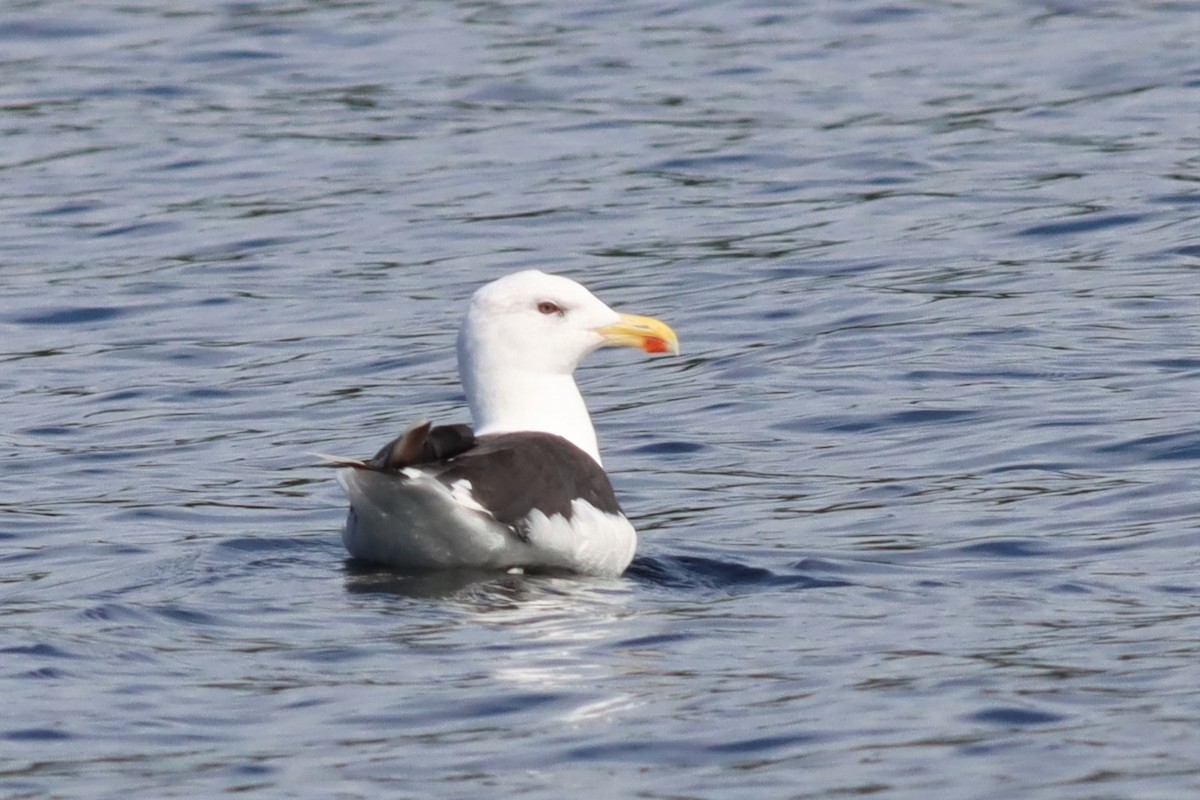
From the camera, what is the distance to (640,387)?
41.3 ft

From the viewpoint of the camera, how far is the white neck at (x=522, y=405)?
9352 millimetres

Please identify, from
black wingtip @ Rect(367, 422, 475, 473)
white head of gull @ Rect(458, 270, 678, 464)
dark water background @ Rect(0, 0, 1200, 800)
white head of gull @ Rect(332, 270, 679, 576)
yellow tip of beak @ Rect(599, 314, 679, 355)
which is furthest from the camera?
yellow tip of beak @ Rect(599, 314, 679, 355)

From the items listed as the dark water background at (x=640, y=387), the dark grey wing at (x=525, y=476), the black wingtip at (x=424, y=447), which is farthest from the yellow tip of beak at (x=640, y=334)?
the black wingtip at (x=424, y=447)

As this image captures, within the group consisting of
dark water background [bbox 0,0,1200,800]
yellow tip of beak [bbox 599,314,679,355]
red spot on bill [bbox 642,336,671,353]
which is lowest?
dark water background [bbox 0,0,1200,800]

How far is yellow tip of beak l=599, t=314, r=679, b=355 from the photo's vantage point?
9.57m

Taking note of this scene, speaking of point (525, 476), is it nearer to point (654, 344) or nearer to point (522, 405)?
point (522, 405)

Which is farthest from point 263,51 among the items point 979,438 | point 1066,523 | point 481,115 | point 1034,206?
point 1066,523

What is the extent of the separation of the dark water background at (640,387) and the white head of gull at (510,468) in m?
0.20

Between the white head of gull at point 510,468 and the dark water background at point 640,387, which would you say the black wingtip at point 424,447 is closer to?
the white head of gull at point 510,468

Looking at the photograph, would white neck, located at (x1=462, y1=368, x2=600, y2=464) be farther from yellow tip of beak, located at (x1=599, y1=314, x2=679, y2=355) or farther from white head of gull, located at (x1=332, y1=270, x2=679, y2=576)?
yellow tip of beak, located at (x1=599, y1=314, x2=679, y2=355)

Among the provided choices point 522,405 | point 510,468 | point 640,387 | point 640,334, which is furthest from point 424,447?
point 640,387

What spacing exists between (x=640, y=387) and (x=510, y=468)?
161 inches

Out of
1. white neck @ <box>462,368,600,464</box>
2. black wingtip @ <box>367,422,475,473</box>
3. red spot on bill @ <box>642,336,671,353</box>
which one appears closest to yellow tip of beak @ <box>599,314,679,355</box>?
red spot on bill @ <box>642,336,671,353</box>

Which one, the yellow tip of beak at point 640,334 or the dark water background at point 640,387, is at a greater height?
the yellow tip of beak at point 640,334
